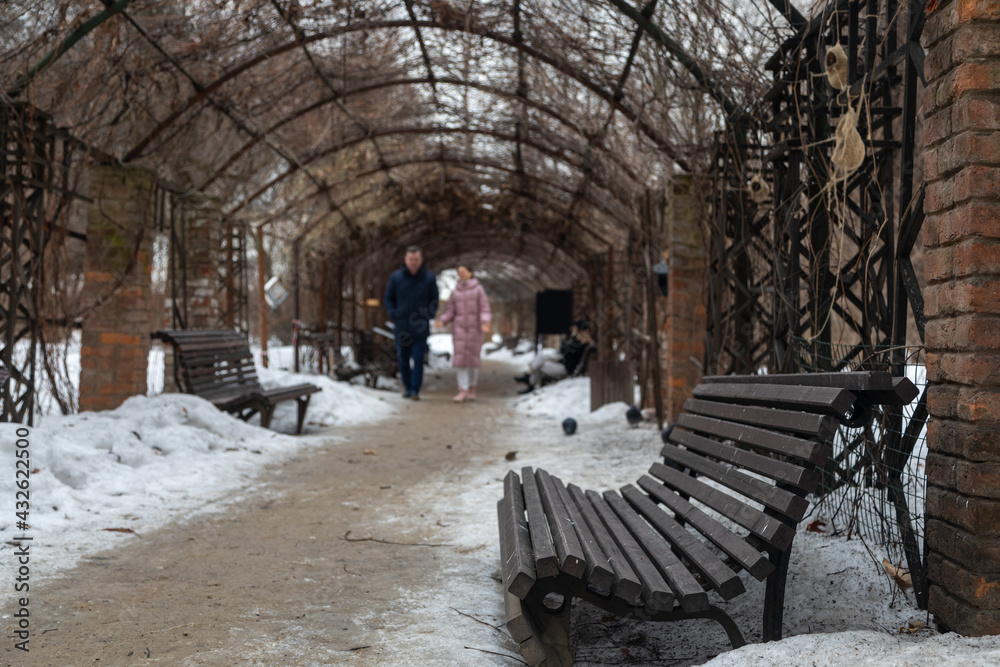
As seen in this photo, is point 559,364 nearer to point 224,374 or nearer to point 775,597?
point 224,374

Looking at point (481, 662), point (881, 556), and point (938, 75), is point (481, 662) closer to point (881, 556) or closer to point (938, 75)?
point (881, 556)

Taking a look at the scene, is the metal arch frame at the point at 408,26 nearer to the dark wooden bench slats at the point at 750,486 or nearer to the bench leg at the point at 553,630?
the dark wooden bench slats at the point at 750,486

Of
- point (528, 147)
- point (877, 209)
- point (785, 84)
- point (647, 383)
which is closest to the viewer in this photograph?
point (877, 209)

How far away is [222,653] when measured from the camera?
7.54ft

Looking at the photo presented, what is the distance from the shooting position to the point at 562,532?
2.48 m

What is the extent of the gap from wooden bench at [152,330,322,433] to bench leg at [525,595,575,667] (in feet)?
16.3

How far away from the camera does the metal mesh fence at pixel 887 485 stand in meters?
2.68

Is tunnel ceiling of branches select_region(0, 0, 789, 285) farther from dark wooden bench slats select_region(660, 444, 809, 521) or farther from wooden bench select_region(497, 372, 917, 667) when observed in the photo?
wooden bench select_region(497, 372, 917, 667)

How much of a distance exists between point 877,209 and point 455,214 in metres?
14.7

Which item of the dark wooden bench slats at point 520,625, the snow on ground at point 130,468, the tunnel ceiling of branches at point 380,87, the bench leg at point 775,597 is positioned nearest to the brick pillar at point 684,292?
the tunnel ceiling of branches at point 380,87

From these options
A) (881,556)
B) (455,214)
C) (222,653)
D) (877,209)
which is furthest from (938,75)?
(455,214)

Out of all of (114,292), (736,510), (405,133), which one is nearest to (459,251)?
(405,133)

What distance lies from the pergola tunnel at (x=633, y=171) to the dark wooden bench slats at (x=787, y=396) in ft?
1.41

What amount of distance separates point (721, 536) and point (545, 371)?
1046 centimetres
